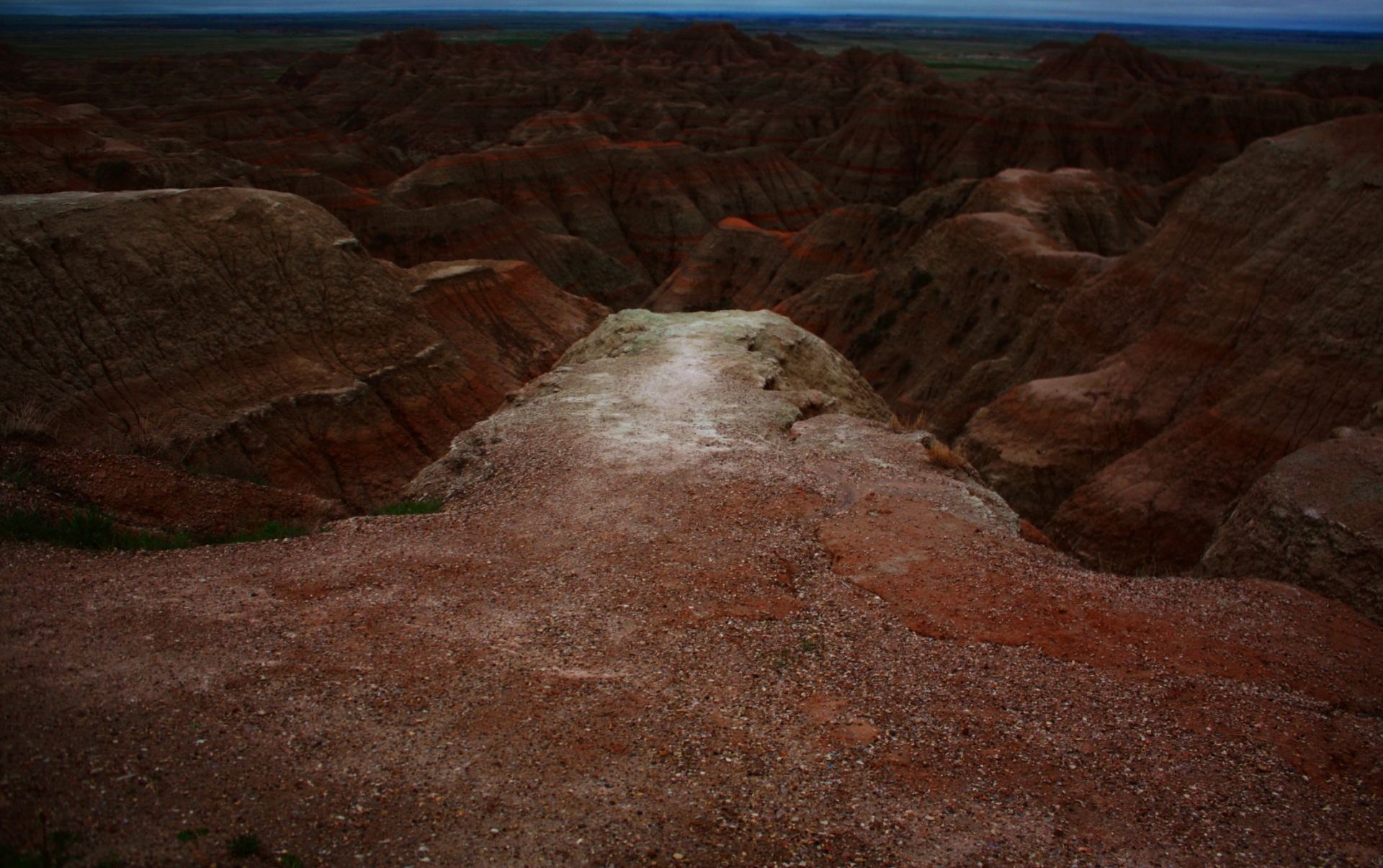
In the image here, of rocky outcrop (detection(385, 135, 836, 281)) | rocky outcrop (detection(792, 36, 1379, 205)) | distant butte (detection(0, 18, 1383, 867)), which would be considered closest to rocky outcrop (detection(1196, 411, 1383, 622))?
distant butte (detection(0, 18, 1383, 867))

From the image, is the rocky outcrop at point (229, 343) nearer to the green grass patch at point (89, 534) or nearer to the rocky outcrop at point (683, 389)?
the rocky outcrop at point (683, 389)

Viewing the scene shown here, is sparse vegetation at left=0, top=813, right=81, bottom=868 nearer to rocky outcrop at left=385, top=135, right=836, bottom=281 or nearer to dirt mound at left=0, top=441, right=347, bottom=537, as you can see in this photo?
dirt mound at left=0, top=441, right=347, bottom=537

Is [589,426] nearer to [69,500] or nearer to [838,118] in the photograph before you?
[69,500]

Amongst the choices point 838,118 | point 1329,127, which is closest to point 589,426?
point 1329,127

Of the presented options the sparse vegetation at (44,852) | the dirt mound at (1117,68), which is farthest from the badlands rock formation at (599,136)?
the sparse vegetation at (44,852)

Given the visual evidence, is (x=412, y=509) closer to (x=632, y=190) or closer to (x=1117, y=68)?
(x=632, y=190)

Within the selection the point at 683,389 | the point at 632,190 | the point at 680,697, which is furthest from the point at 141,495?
the point at 632,190
